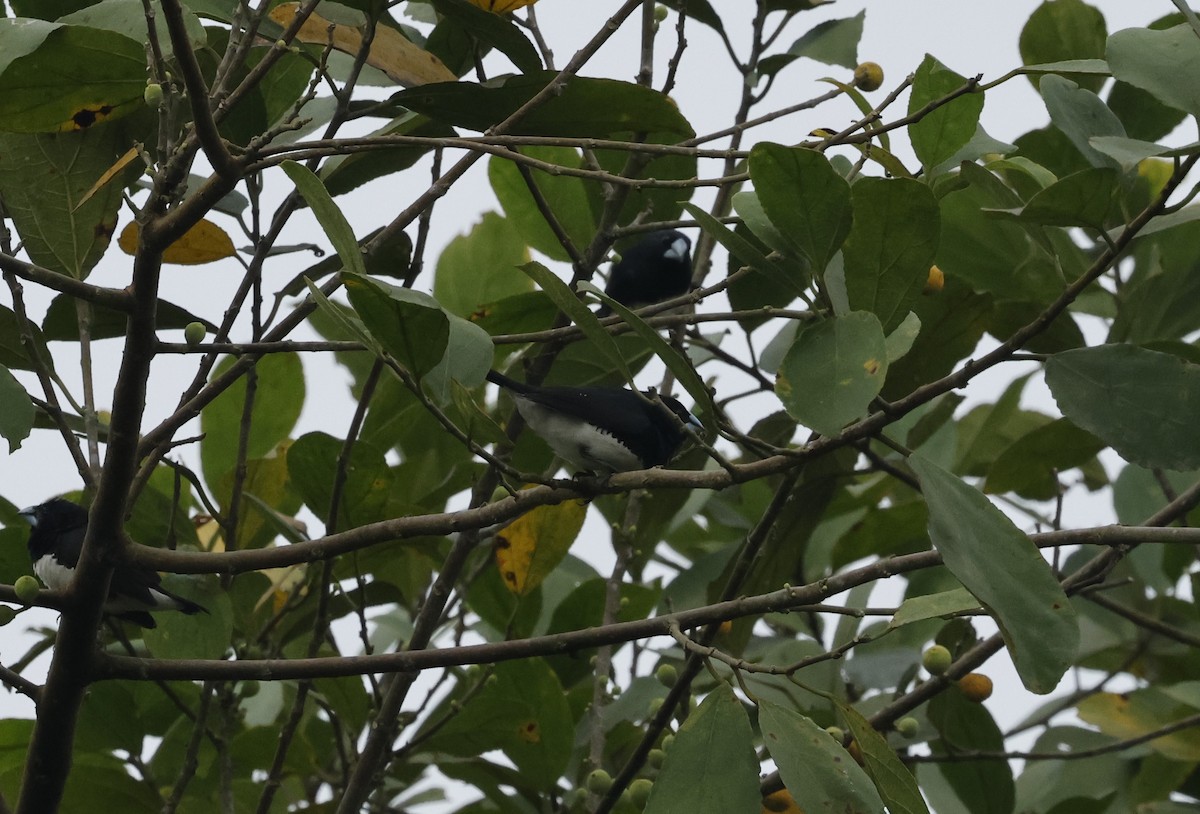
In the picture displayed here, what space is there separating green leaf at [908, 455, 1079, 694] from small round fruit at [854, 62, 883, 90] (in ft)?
2.58

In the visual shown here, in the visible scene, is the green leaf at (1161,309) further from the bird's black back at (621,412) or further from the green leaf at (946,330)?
the bird's black back at (621,412)

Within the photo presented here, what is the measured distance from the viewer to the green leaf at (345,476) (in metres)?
2.01

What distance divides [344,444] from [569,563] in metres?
1.20

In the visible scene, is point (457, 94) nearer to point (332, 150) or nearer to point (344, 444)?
point (332, 150)

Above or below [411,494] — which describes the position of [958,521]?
below

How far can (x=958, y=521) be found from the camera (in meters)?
1.31

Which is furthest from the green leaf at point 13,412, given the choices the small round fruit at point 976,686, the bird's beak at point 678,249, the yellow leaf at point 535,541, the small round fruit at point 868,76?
the bird's beak at point 678,249

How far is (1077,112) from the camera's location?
1.62 metres

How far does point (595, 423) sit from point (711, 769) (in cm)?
123

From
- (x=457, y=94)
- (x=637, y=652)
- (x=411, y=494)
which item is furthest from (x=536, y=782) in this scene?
(x=457, y=94)

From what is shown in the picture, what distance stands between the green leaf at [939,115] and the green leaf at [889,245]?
22 centimetres

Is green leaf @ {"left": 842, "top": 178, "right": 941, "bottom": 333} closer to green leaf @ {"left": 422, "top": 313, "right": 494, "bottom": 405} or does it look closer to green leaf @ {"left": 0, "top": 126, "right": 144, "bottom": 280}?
green leaf @ {"left": 422, "top": 313, "right": 494, "bottom": 405}

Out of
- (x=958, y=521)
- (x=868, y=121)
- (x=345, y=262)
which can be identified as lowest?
(x=958, y=521)

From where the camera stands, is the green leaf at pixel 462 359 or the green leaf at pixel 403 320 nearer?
the green leaf at pixel 403 320
